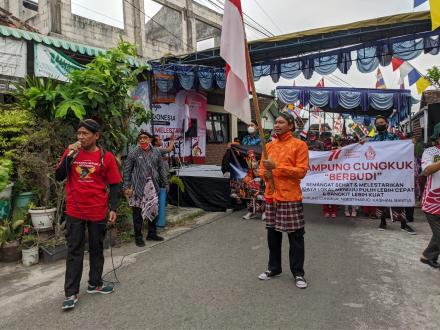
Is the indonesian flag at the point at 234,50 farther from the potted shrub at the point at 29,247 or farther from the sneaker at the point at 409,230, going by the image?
the sneaker at the point at 409,230

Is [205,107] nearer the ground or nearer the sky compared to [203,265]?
nearer the sky

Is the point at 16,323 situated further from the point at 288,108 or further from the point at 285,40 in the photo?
the point at 288,108

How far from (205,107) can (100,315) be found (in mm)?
9315

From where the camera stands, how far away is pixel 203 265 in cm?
464

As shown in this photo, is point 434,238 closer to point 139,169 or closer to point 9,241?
point 139,169

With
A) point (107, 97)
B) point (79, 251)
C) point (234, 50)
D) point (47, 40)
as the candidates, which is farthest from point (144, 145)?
point (47, 40)

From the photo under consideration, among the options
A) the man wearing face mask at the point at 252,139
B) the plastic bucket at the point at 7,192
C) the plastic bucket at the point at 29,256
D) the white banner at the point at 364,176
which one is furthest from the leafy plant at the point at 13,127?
the white banner at the point at 364,176

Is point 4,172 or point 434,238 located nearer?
point 434,238

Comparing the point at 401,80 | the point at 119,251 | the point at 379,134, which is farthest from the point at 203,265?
the point at 401,80

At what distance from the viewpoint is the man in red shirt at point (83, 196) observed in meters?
3.48

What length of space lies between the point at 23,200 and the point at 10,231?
0.52 metres

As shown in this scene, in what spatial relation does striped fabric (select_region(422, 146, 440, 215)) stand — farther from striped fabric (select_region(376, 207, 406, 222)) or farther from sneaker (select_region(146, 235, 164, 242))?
sneaker (select_region(146, 235, 164, 242))

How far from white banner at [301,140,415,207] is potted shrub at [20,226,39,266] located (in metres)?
5.00

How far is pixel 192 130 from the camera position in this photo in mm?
11438
